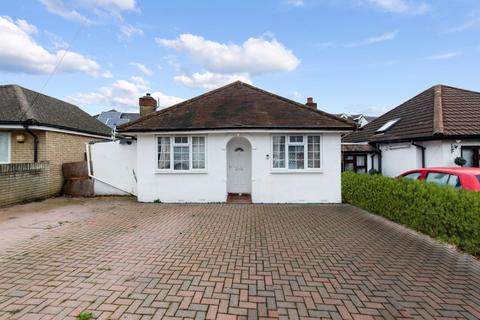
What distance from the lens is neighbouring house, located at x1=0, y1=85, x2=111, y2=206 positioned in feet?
32.2

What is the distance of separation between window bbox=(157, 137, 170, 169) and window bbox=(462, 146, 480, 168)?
12886mm

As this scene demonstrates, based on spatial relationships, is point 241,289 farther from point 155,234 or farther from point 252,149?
point 252,149

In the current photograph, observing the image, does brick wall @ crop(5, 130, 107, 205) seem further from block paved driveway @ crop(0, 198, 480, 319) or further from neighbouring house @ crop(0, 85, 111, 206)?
block paved driveway @ crop(0, 198, 480, 319)

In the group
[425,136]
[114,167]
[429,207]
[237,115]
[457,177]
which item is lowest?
[429,207]

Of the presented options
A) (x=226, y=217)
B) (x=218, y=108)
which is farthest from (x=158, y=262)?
(x=218, y=108)

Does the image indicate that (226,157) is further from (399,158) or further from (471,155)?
(471,155)

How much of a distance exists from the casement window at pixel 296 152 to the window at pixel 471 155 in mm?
6616

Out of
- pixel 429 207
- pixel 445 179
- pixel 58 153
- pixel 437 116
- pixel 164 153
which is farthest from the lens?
pixel 58 153

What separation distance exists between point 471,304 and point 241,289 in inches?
123

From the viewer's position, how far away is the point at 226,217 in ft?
26.1

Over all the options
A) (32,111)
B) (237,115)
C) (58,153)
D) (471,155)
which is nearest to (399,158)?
(471,155)

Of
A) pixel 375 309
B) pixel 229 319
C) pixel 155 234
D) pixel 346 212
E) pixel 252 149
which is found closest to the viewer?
pixel 229 319

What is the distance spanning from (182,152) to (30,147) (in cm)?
738

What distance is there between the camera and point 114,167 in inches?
466
